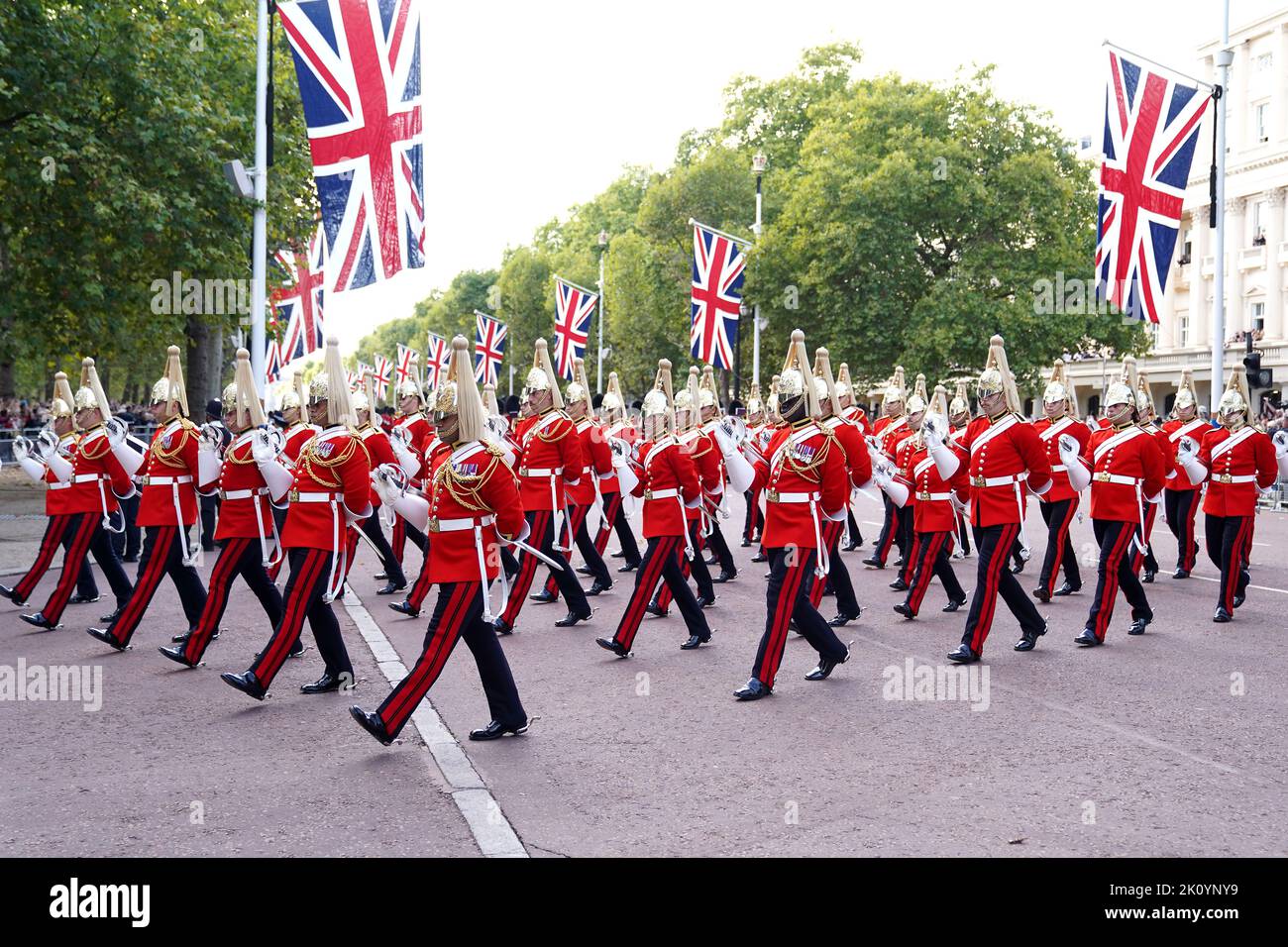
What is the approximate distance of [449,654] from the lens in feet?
22.3

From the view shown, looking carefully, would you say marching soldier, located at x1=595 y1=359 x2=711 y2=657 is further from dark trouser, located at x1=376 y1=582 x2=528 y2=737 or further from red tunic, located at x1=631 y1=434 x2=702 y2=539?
dark trouser, located at x1=376 y1=582 x2=528 y2=737

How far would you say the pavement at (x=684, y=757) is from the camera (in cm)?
529

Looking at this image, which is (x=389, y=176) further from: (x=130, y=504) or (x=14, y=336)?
(x=14, y=336)

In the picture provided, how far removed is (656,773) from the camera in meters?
6.23

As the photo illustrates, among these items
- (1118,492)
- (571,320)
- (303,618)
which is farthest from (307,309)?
(303,618)

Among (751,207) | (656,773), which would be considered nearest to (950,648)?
(656,773)

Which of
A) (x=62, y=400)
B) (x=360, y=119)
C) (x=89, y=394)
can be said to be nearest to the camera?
(x=89, y=394)

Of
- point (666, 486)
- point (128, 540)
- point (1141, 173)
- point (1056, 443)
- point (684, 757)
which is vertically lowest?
point (684, 757)

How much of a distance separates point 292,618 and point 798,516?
9.57 feet

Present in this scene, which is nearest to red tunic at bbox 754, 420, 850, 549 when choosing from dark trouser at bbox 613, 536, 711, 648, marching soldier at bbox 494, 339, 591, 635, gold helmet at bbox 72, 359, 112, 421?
dark trouser at bbox 613, 536, 711, 648

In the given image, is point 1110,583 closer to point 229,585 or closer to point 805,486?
point 805,486

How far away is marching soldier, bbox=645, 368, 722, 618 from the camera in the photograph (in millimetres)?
10891

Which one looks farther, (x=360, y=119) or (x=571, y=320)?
(x=571, y=320)

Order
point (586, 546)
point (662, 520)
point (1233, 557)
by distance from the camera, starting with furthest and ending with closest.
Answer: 1. point (586, 546)
2. point (1233, 557)
3. point (662, 520)
